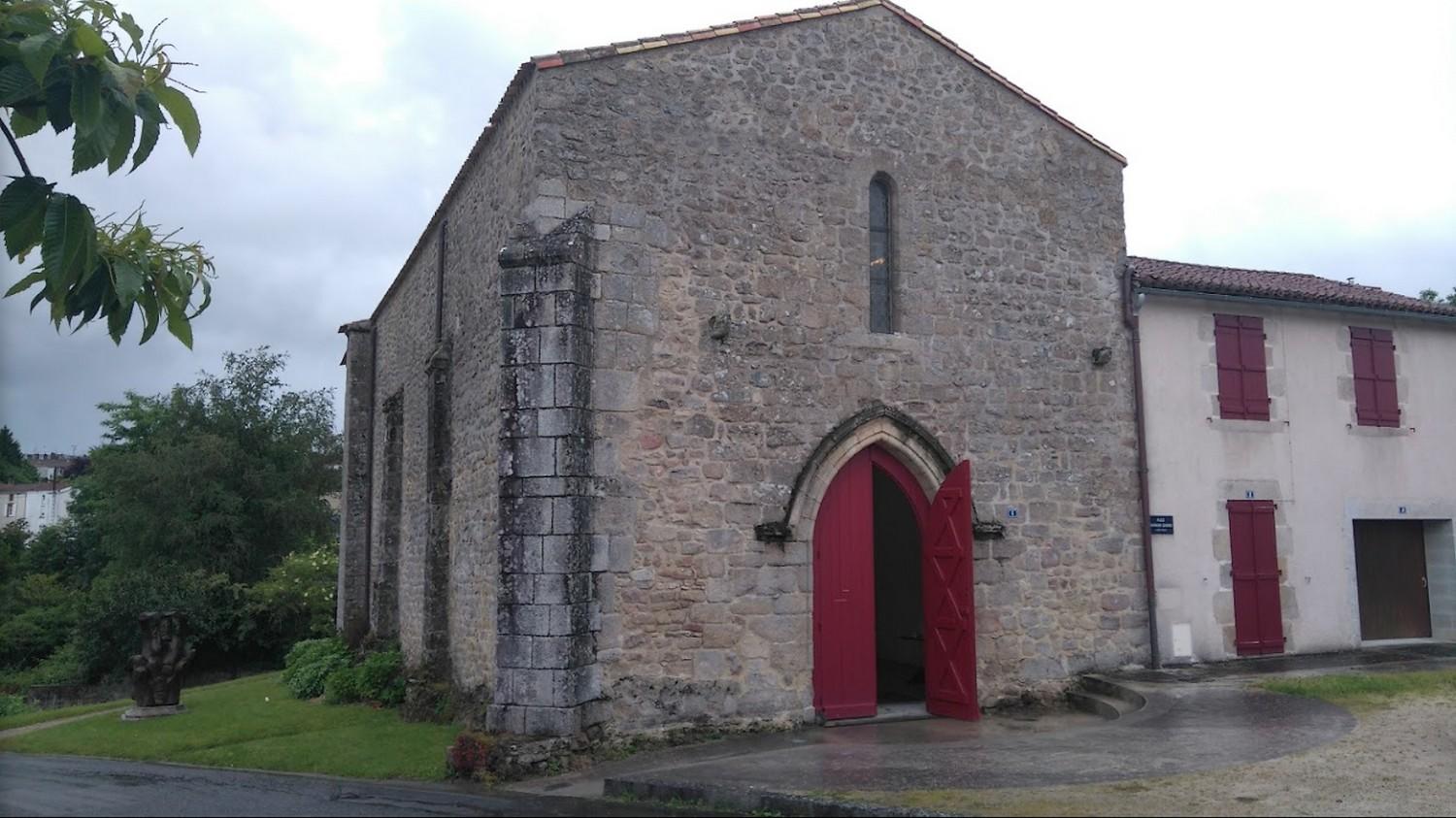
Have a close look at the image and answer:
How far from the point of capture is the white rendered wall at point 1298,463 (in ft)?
41.4

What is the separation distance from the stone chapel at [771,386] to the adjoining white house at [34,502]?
61736 mm

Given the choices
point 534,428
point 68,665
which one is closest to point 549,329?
point 534,428

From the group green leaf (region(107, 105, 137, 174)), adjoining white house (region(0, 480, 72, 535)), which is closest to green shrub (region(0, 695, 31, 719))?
green leaf (region(107, 105, 137, 174))

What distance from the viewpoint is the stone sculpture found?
46.9 ft

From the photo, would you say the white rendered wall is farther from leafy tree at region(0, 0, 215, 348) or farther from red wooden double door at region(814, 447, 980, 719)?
leafy tree at region(0, 0, 215, 348)

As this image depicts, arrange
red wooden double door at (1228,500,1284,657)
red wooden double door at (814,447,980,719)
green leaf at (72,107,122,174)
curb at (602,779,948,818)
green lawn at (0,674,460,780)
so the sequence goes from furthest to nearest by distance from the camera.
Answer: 1. red wooden double door at (1228,500,1284,657)
2. red wooden double door at (814,447,980,719)
3. green lawn at (0,674,460,780)
4. curb at (602,779,948,818)
5. green leaf at (72,107,122,174)

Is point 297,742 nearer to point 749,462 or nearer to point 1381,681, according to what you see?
point 749,462

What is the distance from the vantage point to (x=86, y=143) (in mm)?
3008

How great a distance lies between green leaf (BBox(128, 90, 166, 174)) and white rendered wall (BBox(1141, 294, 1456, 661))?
11.7 m

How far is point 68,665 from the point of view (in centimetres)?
2756

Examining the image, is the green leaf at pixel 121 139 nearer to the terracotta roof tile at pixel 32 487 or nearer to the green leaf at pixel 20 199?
the green leaf at pixel 20 199

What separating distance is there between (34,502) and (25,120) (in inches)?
2954

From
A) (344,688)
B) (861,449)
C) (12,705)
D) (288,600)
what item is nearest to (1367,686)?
(861,449)

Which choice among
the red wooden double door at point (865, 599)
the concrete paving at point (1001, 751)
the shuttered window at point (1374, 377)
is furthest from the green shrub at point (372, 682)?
the shuttered window at point (1374, 377)
